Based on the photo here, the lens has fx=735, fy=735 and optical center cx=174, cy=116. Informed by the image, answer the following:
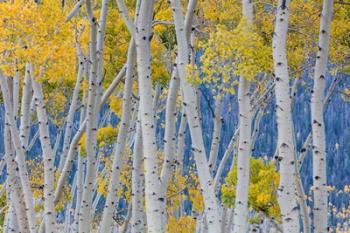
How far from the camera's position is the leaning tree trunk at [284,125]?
8961mm

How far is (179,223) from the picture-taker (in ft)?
64.3

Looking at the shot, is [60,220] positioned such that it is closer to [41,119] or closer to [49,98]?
[49,98]

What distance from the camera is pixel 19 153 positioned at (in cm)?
1148

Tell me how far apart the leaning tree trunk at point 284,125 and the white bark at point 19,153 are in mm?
4319

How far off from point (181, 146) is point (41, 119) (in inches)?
235

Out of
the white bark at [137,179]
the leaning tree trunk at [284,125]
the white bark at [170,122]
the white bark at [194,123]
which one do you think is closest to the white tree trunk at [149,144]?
the white bark at [194,123]

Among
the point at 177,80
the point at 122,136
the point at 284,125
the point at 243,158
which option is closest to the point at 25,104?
the point at 122,136

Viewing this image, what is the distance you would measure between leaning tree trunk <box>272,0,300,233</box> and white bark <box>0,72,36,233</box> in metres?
4.32

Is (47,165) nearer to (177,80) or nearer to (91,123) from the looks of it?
(91,123)

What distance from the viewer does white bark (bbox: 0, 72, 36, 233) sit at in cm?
1125

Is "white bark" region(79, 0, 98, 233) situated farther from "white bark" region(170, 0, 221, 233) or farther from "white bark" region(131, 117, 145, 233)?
"white bark" region(170, 0, 221, 233)

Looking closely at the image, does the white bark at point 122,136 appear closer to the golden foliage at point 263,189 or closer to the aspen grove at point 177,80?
the aspen grove at point 177,80

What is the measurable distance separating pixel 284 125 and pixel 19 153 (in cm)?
454

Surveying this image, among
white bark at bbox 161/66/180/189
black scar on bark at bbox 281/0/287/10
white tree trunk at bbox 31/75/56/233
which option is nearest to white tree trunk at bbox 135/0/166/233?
white bark at bbox 161/66/180/189
